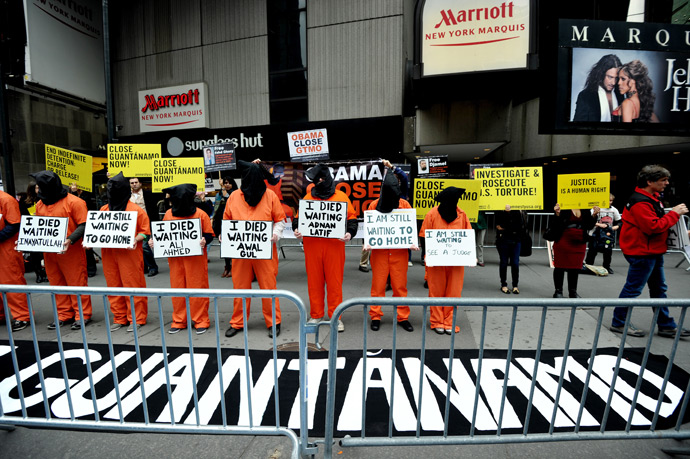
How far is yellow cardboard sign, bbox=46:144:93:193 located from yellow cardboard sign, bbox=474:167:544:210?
7.06m

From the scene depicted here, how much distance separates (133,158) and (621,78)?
28.5 ft

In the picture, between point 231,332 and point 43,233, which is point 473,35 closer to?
point 231,332

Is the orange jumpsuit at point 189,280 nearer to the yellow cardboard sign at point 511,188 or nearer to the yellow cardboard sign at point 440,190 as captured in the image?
the yellow cardboard sign at point 440,190

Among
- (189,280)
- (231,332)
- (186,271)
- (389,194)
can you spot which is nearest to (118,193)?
(186,271)

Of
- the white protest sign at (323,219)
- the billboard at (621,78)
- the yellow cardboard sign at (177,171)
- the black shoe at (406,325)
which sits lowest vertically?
the black shoe at (406,325)

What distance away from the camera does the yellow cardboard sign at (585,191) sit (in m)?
5.78

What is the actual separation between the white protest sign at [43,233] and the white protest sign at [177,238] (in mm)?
1305

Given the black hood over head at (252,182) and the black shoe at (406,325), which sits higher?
the black hood over head at (252,182)

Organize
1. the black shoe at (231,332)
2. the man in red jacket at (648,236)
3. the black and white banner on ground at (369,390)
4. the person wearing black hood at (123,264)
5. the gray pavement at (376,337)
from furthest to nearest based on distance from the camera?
the person wearing black hood at (123,264) < the black shoe at (231,332) < the man in red jacket at (648,236) < the black and white banner on ground at (369,390) < the gray pavement at (376,337)

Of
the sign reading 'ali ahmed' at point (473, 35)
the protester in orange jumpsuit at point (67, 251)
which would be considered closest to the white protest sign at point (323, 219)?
the protester in orange jumpsuit at point (67, 251)

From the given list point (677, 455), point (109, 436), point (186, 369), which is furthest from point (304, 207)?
point (677, 455)

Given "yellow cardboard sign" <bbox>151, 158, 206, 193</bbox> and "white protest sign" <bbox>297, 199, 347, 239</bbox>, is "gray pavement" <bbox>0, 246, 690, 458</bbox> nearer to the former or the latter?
"white protest sign" <bbox>297, 199, 347, 239</bbox>

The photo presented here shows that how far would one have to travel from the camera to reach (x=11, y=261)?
4828 mm

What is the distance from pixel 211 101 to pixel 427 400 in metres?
15.5
